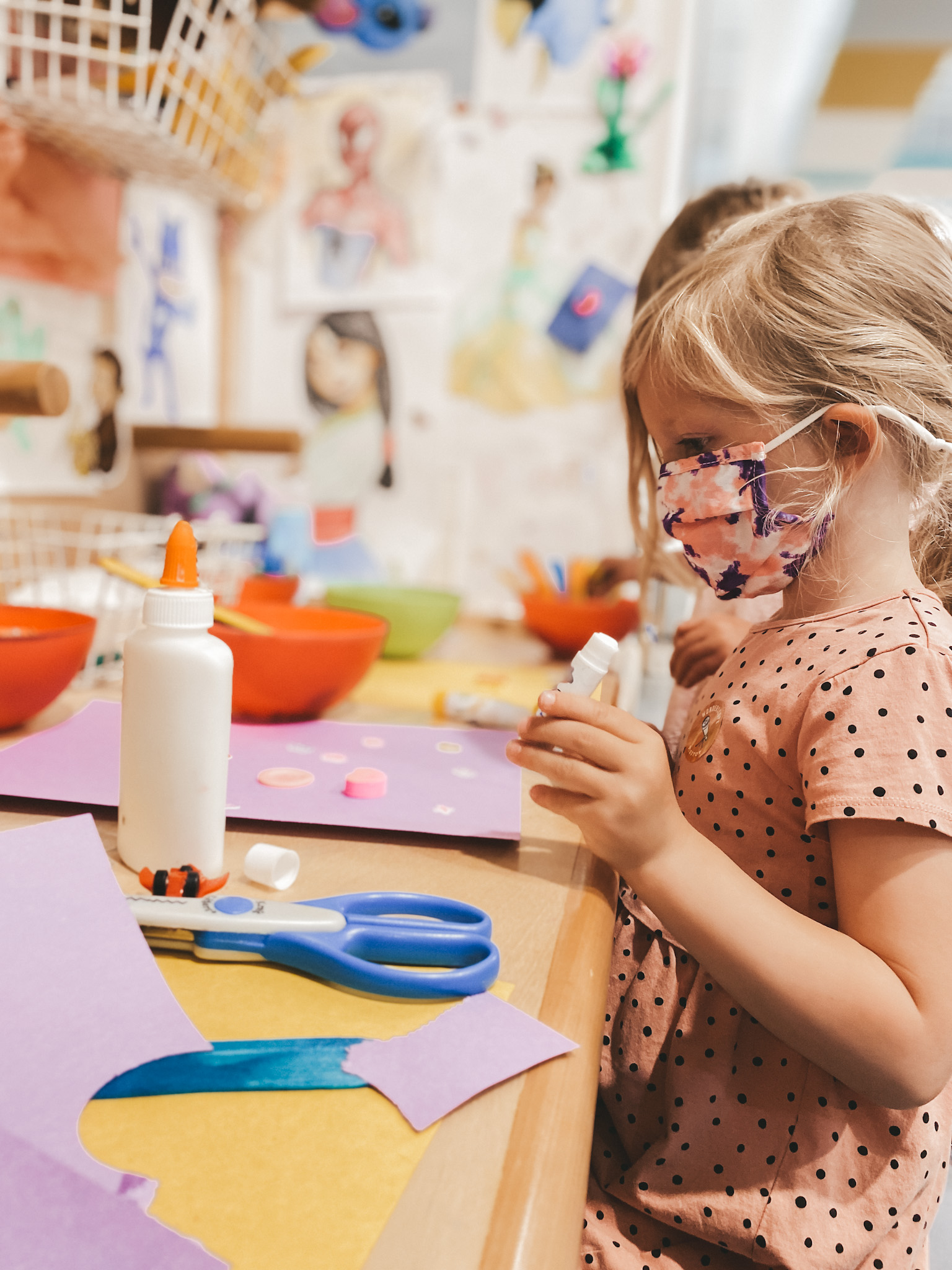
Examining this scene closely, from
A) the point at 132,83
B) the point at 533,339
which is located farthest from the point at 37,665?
the point at 533,339

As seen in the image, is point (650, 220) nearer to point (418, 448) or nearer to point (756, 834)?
point (418, 448)

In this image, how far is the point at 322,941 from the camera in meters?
0.38

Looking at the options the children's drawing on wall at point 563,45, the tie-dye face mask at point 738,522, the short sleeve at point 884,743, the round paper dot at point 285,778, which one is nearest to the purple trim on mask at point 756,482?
the tie-dye face mask at point 738,522

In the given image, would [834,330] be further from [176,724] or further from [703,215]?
[703,215]

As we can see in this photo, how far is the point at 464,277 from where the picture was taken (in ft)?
4.58

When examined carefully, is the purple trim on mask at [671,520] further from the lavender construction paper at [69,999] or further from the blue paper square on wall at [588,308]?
the blue paper square on wall at [588,308]

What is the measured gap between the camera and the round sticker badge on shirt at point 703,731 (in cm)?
56

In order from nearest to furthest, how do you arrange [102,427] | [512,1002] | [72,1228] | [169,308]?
[72,1228] < [512,1002] < [102,427] < [169,308]

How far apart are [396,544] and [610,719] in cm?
101

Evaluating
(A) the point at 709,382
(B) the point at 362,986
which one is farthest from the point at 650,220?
(B) the point at 362,986

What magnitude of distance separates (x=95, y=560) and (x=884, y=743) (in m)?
0.66

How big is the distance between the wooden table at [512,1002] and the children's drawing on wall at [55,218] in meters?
0.64

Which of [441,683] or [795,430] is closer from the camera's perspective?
[795,430]

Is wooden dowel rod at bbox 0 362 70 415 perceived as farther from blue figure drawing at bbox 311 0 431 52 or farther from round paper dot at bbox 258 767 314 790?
blue figure drawing at bbox 311 0 431 52
